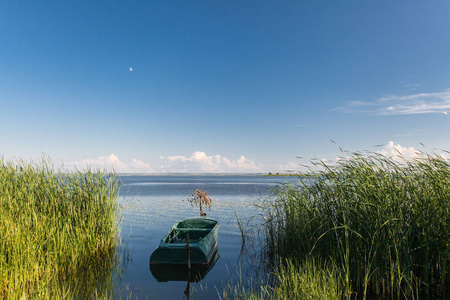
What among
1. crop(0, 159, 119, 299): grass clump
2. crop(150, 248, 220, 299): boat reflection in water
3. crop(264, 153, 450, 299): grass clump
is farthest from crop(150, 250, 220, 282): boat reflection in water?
crop(264, 153, 450, 299): grass clump

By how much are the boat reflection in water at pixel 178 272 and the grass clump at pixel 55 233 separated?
5.23ft

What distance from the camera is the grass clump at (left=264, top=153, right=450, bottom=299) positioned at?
6.63 metres

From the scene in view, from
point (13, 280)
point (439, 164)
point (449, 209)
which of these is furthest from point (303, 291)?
point (13, 280)

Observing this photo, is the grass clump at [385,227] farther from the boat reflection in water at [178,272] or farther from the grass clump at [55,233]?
the grass clump at [55,233]

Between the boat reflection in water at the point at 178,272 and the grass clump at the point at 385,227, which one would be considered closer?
the grass clump at the point at 385,227

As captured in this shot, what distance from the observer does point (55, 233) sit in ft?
28.7

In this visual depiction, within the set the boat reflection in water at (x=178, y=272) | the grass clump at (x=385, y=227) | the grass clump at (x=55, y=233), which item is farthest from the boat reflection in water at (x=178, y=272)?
the grass clump at (x=385, y=227)

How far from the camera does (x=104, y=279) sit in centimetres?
938

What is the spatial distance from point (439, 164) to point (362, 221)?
2909 millimetres

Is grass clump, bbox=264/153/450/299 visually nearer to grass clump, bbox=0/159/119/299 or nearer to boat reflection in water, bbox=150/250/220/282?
boat reflection in water, bbox=150/250/220/282

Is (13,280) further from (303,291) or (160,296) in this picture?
(303,291)

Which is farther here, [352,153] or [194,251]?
[194,251]

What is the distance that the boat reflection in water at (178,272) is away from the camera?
9820 mm

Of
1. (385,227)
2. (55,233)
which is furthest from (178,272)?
(385,227)
